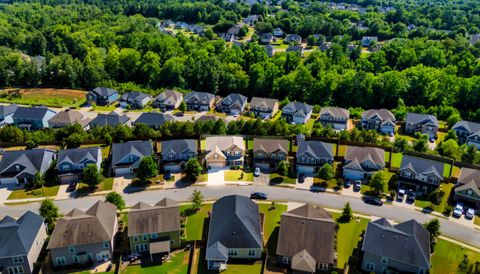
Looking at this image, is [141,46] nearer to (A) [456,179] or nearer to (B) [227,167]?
(B) [227,167]

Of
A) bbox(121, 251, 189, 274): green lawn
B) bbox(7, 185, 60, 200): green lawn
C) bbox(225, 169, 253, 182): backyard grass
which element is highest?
bbox(225, 169, 253, 182): backyard grass

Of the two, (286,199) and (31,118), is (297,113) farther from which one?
(31,118)

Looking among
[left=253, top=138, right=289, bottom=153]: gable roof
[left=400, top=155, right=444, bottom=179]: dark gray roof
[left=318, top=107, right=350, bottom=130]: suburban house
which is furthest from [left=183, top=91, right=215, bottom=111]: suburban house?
[left=400, top=155, right=444, bottom=179]: dark gray roof

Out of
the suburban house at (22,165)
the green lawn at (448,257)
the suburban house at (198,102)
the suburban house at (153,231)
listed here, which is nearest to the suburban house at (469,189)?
the green lawn at (448,257)

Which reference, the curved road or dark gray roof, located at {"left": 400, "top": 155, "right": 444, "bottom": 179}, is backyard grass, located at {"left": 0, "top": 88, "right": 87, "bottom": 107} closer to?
the curved road

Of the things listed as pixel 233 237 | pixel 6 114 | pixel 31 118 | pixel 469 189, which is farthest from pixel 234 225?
pixel 6 114

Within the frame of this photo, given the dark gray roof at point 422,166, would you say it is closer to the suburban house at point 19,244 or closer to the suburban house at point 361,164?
the suburban house at point 361,164
